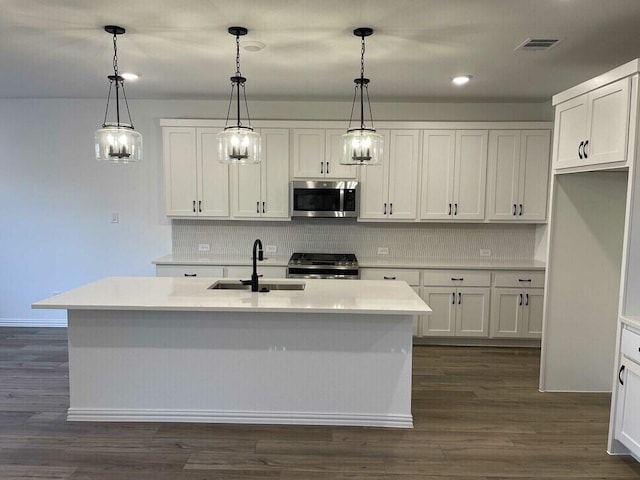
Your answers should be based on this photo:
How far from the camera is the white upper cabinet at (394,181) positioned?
453 centimetres

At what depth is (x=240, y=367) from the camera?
2861mm

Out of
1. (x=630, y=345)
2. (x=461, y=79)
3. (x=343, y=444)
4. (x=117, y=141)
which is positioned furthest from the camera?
(x=461, y=79)

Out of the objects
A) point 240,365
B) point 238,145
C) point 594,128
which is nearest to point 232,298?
point 240,365

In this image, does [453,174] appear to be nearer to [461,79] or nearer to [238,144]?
[461,79]

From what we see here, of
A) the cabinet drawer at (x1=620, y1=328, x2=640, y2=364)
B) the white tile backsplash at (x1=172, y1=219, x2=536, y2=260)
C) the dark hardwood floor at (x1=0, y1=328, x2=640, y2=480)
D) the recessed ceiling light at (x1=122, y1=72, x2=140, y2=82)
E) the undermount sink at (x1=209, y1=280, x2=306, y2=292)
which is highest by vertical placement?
the recessed ceiling light at (x1=122, y1=72, x2=140, y2=82)

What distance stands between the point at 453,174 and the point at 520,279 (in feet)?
4.08

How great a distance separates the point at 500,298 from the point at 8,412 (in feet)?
13.8

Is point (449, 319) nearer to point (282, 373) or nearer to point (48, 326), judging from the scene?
point (282, 373)

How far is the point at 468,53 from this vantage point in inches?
126

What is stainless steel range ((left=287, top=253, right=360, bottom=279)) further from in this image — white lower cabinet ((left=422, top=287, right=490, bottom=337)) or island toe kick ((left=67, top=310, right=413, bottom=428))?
island toe kick ((left=67, top=310, right=413, bottom=428))

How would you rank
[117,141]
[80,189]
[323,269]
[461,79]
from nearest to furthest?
1. [117,141]
2. [461,79]
3. [323,269]
4. [80,189]

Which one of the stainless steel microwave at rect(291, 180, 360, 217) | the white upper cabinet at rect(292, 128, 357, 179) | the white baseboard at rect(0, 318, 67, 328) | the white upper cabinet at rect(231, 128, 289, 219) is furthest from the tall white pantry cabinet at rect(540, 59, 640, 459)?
the white baseboard at rect(0, 318, 67, 328)

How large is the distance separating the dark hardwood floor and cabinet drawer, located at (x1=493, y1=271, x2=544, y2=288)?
1.20 m

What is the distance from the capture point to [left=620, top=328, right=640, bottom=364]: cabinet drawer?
7.84ft
